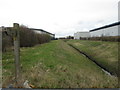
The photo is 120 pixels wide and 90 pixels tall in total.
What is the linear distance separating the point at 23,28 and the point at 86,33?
90.1 meters

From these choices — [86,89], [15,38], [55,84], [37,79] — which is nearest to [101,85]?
[86,89]

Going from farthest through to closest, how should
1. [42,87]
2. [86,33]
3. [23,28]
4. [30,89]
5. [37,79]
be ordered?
[86,33]
[23,28]
[37,79]
[42,87]
[30,89]

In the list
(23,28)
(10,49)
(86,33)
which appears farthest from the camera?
(86,33)

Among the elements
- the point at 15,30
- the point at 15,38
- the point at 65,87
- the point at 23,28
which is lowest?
the point at 65,87

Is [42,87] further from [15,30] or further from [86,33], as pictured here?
[86,33]

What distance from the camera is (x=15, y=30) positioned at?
4242 mm

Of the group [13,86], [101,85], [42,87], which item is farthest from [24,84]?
[101,85]

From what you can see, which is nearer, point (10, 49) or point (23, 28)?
point (10, 49)

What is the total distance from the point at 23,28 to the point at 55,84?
19140 millimetres

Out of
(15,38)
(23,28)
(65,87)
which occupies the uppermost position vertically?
(23,28)

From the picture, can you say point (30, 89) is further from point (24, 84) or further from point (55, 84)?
point (55, 84)

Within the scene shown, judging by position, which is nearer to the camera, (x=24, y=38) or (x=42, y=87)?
(x=42, y=87)

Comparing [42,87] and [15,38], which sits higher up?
[15,38]

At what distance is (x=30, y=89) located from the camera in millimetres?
3879
